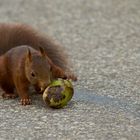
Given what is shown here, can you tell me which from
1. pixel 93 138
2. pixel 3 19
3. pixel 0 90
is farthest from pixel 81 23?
pixel 93 138

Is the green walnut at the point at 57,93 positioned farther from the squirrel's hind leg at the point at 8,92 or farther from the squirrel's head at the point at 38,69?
the squirrel's hind leg at the point at 8,92

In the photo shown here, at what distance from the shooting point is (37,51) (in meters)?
4.80

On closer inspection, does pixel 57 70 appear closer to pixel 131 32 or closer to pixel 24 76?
pixel 24 76

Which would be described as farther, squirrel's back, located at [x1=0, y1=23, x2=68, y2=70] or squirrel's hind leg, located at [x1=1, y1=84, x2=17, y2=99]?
squirrel's back, located at [x1=0, y1=23, x2=68, y2=70]

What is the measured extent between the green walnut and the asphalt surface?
0.07 m

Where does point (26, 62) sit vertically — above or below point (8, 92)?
above

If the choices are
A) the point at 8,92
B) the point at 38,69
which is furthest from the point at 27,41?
the point at 38,69

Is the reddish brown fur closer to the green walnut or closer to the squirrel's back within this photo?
the green walnut

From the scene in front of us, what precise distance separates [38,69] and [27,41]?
27.6 inches

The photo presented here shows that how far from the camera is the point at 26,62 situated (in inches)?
182

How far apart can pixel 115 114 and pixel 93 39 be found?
2511mm

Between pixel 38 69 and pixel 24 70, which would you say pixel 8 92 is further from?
pixel 38 69

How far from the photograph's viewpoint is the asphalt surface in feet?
13.8

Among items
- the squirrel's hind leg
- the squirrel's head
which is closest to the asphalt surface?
the squirrel's hind leg
